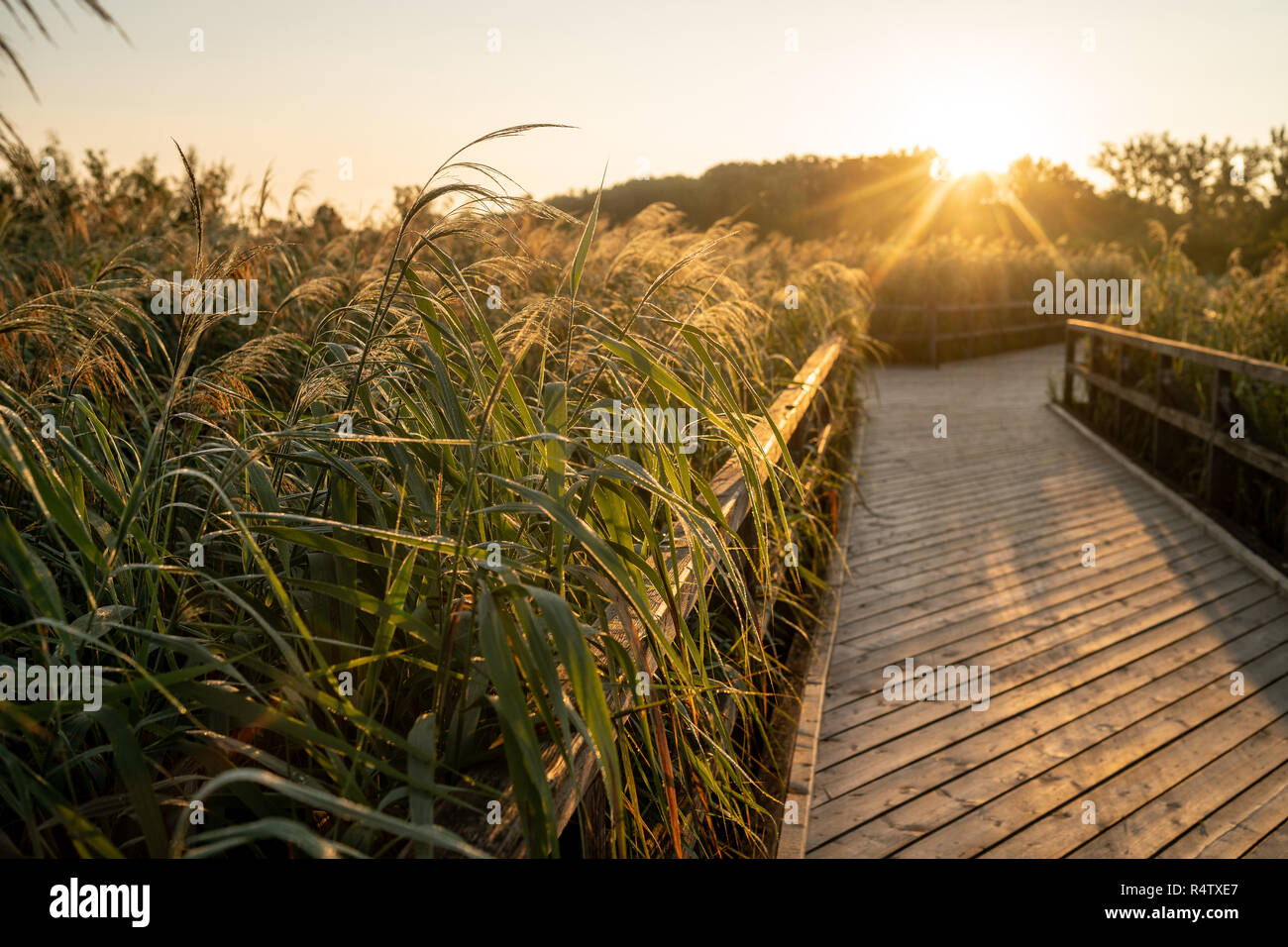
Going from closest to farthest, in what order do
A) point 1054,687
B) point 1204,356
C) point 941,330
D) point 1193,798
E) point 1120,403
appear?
point 1193,798
point 1054,687
point 1204,356
point 1120,403
point 941,330

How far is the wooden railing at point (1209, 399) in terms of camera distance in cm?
496

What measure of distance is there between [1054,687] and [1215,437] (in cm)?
309

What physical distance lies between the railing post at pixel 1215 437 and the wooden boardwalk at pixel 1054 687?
0.90 ft

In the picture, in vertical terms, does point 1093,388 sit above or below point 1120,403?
above

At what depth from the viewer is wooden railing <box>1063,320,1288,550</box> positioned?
16.3 feet

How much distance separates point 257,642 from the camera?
1.42 m

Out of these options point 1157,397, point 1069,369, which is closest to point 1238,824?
point 1157,397

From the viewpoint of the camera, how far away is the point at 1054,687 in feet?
11.5

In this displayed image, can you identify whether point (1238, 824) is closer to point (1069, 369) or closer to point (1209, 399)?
point (1209, 399)

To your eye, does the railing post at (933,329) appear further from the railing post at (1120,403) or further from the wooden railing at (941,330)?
the railing post at (1120,403)

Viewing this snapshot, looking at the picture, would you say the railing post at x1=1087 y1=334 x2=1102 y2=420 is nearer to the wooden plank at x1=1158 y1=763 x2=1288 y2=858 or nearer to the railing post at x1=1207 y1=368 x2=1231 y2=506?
the railing post at x1=1207 y1=368 x2=1231 y2=506

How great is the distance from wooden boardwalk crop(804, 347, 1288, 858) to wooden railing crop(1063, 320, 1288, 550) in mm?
469

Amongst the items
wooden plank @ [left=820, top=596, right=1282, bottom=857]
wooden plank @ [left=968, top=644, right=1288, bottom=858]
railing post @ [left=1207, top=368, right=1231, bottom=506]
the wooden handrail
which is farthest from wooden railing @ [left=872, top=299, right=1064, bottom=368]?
wooden plank @ [left=968, top=644, right=1288, bottom=858]
